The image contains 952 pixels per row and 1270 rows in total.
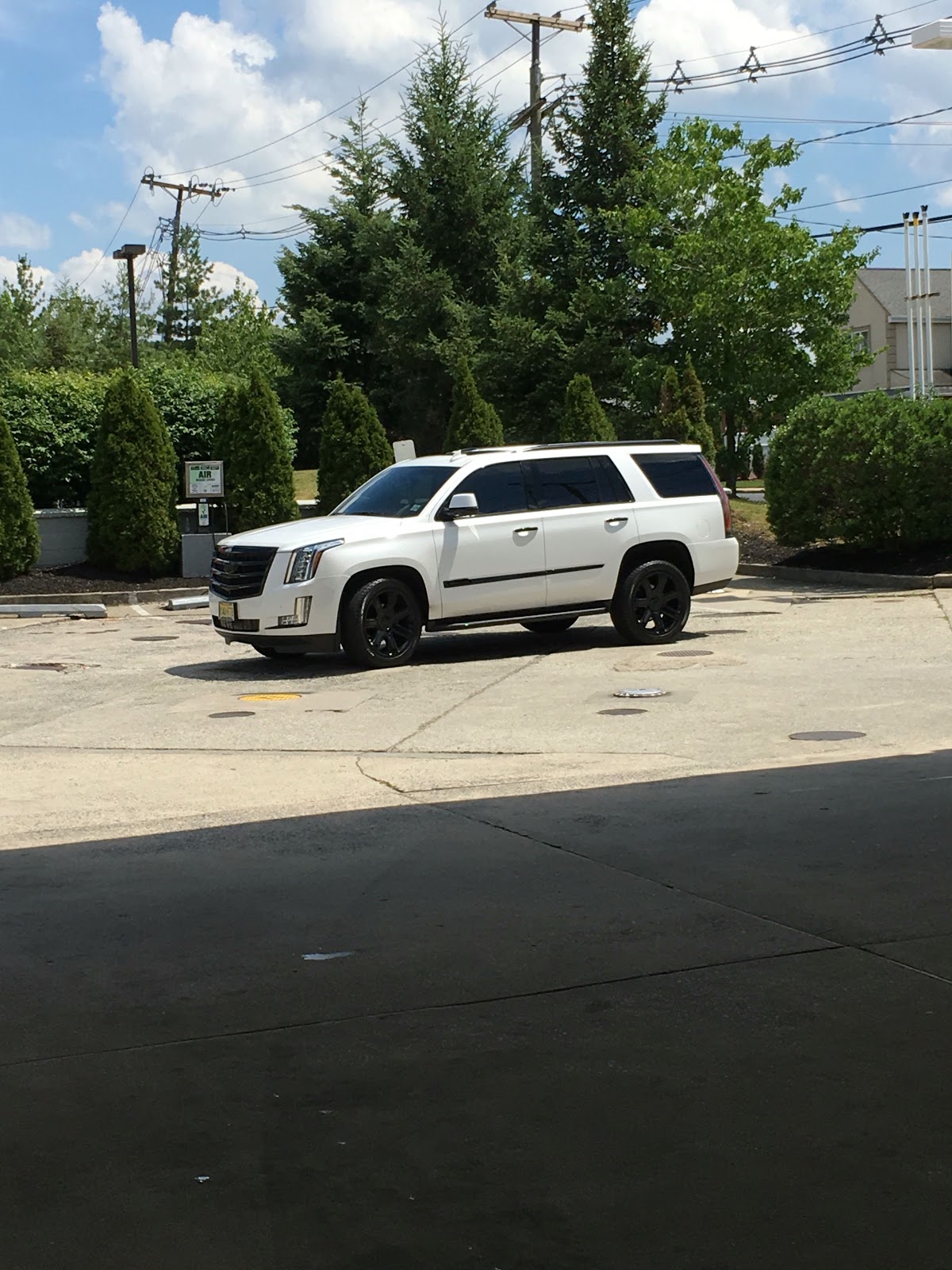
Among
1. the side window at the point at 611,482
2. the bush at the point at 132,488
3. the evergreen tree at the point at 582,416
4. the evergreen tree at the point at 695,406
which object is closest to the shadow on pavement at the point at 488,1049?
the side window at the point at 611,482

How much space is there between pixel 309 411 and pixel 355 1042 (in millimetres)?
43587

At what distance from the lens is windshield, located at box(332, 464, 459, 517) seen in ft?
49.5

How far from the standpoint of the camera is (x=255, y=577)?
14.3 meters

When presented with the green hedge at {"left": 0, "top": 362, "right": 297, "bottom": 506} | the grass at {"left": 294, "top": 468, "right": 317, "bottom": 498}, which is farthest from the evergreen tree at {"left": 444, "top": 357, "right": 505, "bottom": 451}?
the grass at {"left": 294, "top": 468, "right": 317, "bottom": 498}

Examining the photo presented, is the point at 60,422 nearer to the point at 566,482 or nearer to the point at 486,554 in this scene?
the point at 566,482

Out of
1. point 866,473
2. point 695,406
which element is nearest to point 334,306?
point 695,406

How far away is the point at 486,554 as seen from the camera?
49.0 ft

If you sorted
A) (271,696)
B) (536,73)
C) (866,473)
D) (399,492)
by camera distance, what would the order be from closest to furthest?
(271,696), (399,492), (866,473), (536,73)

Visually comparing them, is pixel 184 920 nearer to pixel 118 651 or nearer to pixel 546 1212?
pixel 546 1212

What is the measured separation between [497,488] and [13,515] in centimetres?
1141

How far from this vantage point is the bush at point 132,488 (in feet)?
80.7

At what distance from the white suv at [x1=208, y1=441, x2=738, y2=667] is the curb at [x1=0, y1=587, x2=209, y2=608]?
27.0 ft

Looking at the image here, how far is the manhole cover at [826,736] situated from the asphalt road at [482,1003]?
16 cm

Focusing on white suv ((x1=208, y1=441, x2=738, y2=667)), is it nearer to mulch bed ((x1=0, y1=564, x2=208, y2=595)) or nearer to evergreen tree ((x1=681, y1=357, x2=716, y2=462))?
mulch bed ((x1=0, y1=564, x2=208, y2=595))
